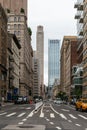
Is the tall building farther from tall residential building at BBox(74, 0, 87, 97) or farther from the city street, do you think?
the city street

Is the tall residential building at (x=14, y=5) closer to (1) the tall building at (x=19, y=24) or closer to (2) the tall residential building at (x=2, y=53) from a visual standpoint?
(1) the tall building at (x=19, y=24)

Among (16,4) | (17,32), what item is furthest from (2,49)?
(16,4)

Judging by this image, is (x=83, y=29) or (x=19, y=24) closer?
(x=83, y=29)

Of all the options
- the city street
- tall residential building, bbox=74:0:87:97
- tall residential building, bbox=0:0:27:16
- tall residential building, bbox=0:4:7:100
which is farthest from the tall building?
the city street

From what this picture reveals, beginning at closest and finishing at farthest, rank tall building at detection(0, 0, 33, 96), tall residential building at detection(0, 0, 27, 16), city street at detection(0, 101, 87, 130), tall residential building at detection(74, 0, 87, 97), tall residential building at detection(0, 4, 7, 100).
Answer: city street at detection(0, 101, 87, 130)
tall residential building at detection(0, 4, 7, 100)
tall residential building at detection(74, 0, 87, 97)
tall building at detection(0, 0, 33, 96)
tall residential building at detection(0, 0, 27, 16)

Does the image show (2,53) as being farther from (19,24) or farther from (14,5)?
(14,5)

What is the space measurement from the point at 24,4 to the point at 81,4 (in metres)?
70.5

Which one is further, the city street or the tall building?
the tall building

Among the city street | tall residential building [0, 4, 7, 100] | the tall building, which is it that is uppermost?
the tall building

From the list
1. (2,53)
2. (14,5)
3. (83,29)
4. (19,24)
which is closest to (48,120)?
(2,53)

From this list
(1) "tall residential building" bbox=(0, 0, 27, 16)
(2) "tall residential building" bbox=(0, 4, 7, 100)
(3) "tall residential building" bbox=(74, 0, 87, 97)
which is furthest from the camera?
(1) "tall residential building" bbox=(0, 0, 27, 16)

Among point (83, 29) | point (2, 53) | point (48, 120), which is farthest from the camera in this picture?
point (83, 29)

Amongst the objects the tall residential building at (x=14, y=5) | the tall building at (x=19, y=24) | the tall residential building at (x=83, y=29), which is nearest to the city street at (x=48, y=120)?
the tall residential building at (x=83, y=29)

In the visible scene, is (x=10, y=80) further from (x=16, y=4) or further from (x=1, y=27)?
(x=16, y=4)
